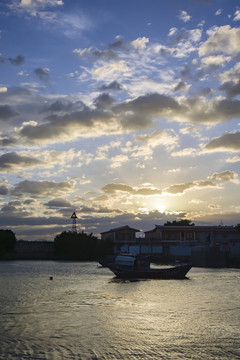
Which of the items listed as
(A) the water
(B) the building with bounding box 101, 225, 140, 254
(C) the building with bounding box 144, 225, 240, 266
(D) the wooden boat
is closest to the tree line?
(B) the building with bounding box 101, 225, 140, 254

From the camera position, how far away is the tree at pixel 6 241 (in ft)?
429

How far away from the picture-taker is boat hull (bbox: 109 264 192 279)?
55.7 metres

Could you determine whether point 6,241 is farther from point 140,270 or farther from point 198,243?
point 140,270

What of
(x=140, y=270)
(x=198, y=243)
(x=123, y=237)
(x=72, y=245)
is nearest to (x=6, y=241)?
(x=72, y=245)

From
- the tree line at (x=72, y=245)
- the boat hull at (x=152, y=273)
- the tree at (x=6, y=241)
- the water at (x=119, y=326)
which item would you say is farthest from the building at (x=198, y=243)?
the water at (x=119, y=326)

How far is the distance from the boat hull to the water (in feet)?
55.6

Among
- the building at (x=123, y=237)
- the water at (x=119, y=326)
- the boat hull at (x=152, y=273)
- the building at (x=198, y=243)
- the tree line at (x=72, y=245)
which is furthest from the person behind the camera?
the tree line at (x=72, y=245)

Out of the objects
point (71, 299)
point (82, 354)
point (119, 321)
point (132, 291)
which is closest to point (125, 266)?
point (132, 291)

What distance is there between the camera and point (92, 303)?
105 ft

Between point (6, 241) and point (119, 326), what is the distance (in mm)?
116294

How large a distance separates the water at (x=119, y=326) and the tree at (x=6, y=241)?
317 feet

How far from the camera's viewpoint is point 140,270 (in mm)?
55906

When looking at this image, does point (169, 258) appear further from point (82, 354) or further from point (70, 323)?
point (82, 354)

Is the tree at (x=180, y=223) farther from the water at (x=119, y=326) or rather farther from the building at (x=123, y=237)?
the water at (x=119, y=326)
